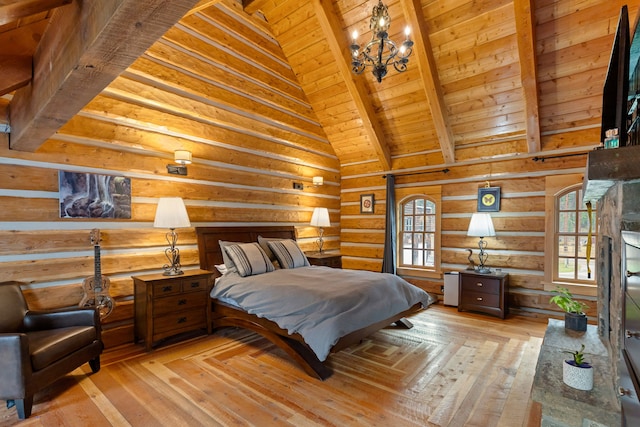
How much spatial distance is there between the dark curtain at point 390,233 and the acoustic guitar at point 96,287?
4303 millimetres

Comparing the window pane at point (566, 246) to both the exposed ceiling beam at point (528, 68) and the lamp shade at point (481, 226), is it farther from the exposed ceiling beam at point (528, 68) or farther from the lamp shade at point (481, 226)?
the exposed ceiling beam at point (528, 68)

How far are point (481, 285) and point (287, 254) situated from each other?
293 cm

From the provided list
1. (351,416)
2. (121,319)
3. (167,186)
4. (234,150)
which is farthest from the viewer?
(234,150)

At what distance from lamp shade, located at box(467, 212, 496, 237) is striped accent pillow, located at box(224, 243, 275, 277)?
3075mm

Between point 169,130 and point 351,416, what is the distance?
145 inches

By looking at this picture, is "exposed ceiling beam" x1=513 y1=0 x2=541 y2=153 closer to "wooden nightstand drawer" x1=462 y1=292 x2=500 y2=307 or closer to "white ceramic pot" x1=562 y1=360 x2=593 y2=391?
"wooden nightstand drawer" x1=462 y1=292 x2=500 y2=307

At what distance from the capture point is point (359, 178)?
643cm

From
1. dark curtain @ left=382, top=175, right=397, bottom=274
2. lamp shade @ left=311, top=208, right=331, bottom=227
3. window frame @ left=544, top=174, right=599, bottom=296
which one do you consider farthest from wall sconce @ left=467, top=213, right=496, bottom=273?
lamp shade @ left=311, top=208, right=331, bottom=227

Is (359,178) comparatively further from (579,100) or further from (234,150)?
(579,100)

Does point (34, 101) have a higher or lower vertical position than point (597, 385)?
higher

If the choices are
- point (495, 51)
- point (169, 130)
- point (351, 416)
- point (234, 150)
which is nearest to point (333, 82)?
point (234, 150)

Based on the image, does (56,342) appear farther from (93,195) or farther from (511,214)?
(511,214)

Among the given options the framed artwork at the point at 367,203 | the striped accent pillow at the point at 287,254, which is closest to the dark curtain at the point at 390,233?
the framed artwork at the point at 367,203

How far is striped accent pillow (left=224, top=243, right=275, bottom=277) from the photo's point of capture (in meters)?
3.82
